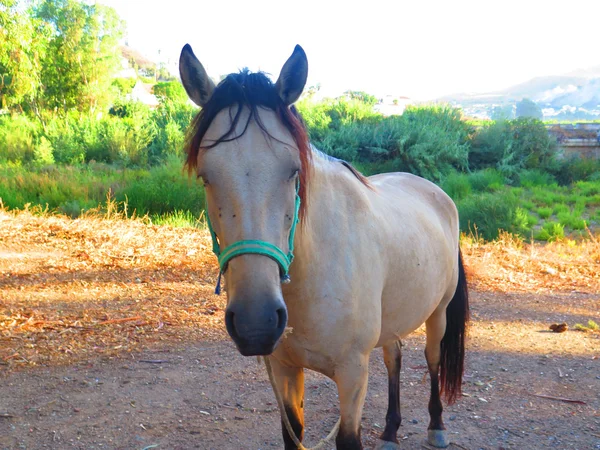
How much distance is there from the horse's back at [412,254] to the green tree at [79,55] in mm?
33133

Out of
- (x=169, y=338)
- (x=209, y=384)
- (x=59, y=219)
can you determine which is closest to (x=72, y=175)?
(x=59, y=219)

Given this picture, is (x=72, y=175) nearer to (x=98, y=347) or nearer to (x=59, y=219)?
(x=59, y=219)

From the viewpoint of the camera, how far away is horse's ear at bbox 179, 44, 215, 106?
1.72 meters

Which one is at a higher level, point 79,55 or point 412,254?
point 79,55

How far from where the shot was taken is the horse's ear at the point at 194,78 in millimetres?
1717

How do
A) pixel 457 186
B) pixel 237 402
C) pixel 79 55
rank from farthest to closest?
1. pixel 79 55
2. pixel 457 186
3. pixel 237 402

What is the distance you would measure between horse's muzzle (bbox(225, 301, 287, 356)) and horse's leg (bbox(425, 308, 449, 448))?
205cm

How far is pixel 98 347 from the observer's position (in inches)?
169

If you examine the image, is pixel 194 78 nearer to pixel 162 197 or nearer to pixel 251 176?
pixel 251 176

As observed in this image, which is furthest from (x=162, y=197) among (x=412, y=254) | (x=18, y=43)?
(x=412, y=254)

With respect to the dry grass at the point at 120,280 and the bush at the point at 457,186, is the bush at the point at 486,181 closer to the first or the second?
the bush at the point at 457,186

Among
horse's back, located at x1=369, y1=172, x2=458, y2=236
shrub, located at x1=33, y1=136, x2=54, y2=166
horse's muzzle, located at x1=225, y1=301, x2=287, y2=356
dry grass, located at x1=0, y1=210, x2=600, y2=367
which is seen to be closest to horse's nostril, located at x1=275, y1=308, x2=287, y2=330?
horse's muzzle, located at x1=225, y1=301, x2=287, y2=356

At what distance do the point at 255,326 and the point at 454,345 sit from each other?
235 centimetres

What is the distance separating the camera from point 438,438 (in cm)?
310
